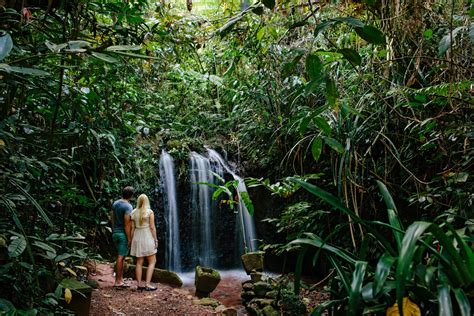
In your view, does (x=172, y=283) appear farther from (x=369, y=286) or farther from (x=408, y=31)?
(x=369, y=286)

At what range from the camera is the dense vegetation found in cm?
122

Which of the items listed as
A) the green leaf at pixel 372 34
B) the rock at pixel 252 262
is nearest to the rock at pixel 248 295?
the rock at pixel 252 262

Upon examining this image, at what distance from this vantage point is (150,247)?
17.9 ft

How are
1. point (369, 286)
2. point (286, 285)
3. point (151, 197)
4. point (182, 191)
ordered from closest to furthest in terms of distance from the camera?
point (369, 286), point (286, 285), point (151, 197), point (182, 191)

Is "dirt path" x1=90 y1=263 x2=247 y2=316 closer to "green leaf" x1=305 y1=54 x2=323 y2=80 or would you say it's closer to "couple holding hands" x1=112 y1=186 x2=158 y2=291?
"couple holding hands" x1=112 y1=186 x2=158 y2=291

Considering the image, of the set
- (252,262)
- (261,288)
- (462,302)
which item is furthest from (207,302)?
→ (462,302)

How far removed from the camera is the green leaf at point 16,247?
1.43m

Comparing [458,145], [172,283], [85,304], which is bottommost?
[172,283]

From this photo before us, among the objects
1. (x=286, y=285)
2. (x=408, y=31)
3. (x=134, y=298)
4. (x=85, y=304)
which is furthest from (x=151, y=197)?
(x=408, y=31)

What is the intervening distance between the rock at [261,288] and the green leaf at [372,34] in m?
4.63

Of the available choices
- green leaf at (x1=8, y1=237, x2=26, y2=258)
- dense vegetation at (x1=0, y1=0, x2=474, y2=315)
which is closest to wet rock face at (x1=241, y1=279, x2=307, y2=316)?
dense vegetation at (x1=0, y1=0, x2=474, y2=315)

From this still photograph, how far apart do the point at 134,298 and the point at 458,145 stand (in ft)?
13.7

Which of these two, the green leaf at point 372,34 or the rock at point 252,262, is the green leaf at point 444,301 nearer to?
the green leaf at point 372,34

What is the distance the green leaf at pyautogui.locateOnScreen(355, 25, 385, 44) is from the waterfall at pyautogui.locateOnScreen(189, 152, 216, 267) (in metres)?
6.82
